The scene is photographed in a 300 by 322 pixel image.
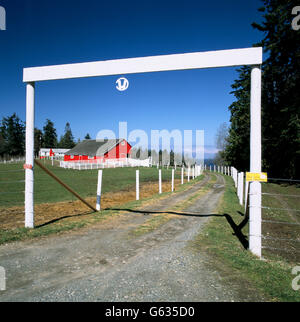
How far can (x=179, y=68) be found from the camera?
467 centimetres

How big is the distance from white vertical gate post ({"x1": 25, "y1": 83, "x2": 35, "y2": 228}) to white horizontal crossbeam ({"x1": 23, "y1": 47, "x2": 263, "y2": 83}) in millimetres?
Result: 424

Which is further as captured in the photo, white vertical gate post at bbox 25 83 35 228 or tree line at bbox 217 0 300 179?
tree line at bbox 217 0 300 179

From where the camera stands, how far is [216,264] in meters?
3.58

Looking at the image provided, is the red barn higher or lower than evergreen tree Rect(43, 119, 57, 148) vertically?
lower

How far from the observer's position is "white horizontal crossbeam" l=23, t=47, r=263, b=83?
4.33 meters

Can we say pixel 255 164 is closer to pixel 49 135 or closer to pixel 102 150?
pixel 102 150

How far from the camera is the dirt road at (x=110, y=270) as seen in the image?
→ 2688 mm

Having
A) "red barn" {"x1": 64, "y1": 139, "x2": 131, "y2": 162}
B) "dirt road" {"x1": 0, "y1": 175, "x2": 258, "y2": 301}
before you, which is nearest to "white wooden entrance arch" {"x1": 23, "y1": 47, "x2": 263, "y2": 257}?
"dirt road" {"x1": 0, "y1": 175, "x2": 258, "y2": 301}

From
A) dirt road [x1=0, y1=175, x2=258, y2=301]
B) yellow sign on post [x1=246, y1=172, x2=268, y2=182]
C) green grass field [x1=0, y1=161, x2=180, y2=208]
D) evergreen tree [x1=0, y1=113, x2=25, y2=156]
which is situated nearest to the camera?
dirt road [x1=0, y1=175, x2=258, y2=301]

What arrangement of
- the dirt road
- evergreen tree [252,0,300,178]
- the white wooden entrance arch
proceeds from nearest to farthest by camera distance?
1. the dirt road
2. the white wooden entrance arch
3. evergreen tree [252,0,300,178]

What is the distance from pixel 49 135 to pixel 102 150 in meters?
64.0

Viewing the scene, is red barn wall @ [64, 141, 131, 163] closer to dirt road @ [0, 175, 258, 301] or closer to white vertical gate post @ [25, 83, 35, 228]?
white vertical gate post @ [25, 83, 35, 228]

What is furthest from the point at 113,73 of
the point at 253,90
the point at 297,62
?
the point at 297,62

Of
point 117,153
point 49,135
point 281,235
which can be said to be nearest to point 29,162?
point 281,235
